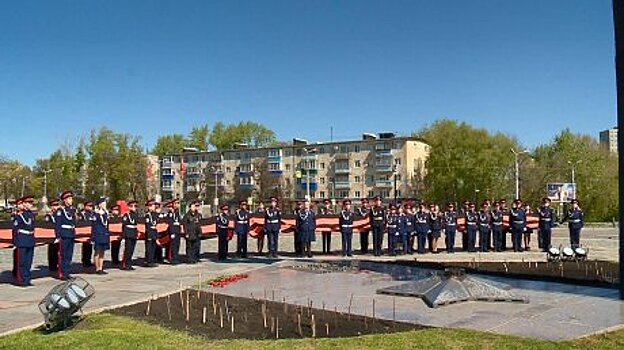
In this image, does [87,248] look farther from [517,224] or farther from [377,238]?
[517,224]

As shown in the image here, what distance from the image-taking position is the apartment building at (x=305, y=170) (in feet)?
304

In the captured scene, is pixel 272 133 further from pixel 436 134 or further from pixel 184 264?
pixel 184 264

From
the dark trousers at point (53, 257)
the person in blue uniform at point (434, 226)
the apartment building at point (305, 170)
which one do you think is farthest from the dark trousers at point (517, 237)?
the apartment building at point (305, 170)

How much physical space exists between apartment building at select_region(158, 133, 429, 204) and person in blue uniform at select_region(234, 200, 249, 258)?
2730 inches

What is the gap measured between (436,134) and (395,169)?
25.7 feet

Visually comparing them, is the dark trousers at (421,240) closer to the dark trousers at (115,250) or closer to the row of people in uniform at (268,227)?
the row of people in uniform at (268,227)

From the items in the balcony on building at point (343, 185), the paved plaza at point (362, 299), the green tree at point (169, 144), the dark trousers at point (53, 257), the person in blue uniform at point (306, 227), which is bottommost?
the paved plaza at point (362, 299)

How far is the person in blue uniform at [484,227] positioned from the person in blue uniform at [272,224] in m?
7.26

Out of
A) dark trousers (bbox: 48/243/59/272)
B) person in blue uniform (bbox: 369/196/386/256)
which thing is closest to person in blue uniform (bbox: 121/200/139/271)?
dark trousers (bbox: 48/243/59/272)

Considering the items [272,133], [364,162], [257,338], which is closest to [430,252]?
[257,338]

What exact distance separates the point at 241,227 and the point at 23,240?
23.8ft

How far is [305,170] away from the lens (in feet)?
304

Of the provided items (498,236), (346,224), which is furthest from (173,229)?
(498,236)

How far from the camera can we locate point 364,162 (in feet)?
320
